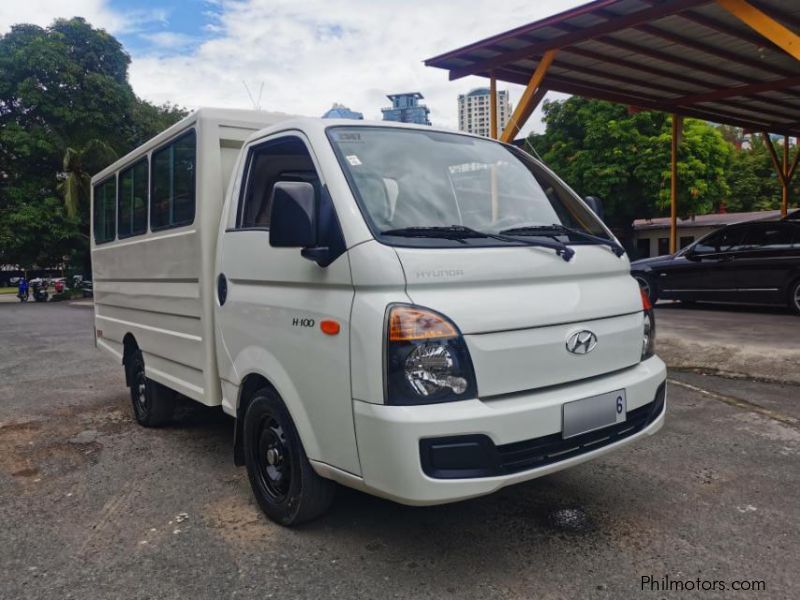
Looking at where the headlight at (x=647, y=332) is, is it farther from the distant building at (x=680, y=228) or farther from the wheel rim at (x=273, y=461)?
the distant building at (x=680, y=228)

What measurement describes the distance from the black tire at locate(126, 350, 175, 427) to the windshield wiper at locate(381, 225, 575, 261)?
10.7 ft

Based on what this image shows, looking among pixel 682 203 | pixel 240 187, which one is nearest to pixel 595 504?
pixel 240 187

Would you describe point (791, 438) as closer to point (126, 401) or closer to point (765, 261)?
point (126, 401)

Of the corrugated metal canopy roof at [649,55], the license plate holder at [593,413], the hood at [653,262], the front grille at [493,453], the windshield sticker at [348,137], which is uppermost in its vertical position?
the corrugated metal canopy roof at [649,55]

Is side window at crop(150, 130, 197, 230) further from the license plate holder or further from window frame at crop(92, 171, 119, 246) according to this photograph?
the license plate holder

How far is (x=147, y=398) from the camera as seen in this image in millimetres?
5402

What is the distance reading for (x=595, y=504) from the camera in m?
3.54

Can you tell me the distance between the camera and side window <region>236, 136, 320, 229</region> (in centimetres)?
354

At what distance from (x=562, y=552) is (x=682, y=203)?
86.7 feet

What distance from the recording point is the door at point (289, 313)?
2.79m

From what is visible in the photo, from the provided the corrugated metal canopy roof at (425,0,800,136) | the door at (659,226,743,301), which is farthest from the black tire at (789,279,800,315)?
the corrugated metal canopy roof at (425,0,800,136)

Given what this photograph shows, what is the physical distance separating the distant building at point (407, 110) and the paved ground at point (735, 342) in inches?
164

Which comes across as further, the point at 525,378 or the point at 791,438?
the point at 791,438

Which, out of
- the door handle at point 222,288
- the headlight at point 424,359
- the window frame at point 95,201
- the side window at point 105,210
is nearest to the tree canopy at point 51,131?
the window frame at point 95,201
